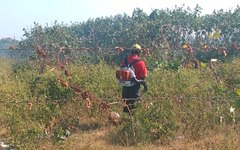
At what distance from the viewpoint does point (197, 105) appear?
845 centimetres

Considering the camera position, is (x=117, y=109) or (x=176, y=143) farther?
(x=117, y=109)

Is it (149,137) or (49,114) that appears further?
(49,114)

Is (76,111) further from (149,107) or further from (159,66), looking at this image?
(159,66)

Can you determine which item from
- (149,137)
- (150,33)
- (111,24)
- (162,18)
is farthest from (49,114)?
(111,24)

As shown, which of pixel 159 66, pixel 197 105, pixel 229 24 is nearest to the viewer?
pixel 197 105

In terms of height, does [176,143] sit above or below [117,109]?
below

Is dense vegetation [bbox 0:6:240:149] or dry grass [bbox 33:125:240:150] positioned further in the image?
dense vegetation [bbox 0:6:240:149]

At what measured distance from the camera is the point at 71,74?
10.7m

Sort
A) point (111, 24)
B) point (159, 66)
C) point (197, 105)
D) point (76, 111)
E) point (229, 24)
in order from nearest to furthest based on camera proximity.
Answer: point (197, 105), point (76, 111), point (159, 66), point (229, 24), point (111, 24)

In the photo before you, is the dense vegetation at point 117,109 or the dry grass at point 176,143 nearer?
the dry grass at point 176,143

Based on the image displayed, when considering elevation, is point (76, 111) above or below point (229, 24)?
below

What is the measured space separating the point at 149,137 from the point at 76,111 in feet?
8.17

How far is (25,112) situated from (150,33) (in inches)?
855

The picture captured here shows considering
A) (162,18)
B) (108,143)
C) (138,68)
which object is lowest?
(108,143)
